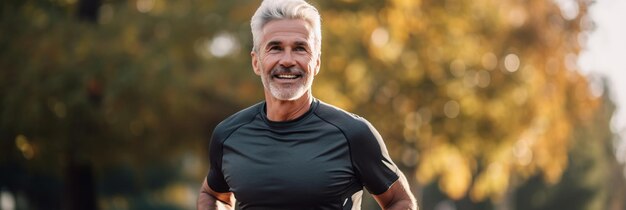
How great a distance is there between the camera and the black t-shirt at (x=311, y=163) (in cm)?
449

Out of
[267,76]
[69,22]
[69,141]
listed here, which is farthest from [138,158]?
[267,76]

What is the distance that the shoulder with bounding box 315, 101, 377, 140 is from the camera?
179 inches

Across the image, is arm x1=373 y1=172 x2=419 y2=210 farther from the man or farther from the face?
the face

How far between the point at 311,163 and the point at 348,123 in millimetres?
216

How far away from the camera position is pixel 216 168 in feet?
16.1

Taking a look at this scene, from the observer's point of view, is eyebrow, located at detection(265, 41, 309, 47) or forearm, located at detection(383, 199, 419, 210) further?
forearm, located at detection(383, 199, 419, 210)

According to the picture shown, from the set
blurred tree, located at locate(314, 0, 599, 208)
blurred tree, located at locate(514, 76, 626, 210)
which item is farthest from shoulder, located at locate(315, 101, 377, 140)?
blurred tree, located at locate(514, 76, 626, 210)

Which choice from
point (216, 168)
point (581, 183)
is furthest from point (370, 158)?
point (581, 183)

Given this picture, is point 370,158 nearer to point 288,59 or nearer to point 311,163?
point 311,163

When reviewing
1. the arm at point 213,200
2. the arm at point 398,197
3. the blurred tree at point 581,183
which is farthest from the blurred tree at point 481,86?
the blurred tree at point 581,183

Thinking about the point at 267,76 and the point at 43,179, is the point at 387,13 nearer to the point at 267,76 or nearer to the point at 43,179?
the point at 267,76

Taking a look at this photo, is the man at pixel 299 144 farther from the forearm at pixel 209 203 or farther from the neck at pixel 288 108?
the forearm at pixel 209 203

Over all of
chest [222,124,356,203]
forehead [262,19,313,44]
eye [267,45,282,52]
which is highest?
forehead [262,19,313,44]

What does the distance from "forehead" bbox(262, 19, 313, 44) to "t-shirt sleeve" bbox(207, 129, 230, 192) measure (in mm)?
563
